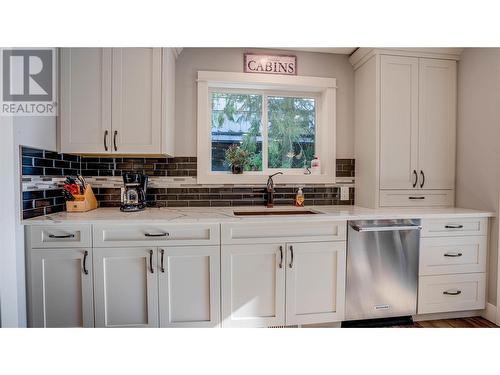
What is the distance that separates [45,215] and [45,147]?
0.49 meters

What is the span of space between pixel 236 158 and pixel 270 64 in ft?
3.13

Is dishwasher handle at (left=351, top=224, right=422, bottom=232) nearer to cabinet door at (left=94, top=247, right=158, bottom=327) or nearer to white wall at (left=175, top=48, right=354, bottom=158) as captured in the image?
cabinet door at (left=94, top=247, right=158, bottom=327)

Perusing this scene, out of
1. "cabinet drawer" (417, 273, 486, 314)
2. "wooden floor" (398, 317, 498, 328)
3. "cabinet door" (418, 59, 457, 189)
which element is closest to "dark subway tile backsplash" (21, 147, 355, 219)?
"cabinet door" (418, 59, 457, 189)

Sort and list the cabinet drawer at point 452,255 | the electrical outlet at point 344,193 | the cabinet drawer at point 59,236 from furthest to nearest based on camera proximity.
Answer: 1. the electrical outlet at point 344,193
2. the cabinet drawer at point 452,255
3. the cabinet drawer at point 59,236

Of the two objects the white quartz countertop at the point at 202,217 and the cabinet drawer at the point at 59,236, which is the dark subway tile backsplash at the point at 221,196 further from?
the cabinet drawer at the point at 59,236

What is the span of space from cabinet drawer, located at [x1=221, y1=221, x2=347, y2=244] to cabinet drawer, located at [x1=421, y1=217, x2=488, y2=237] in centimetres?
71

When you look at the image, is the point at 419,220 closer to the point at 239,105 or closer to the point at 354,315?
the point at 354,315

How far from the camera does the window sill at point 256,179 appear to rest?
2328 millimetres

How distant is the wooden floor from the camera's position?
6.44 ft

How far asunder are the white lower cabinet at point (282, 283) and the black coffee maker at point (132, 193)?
0.86m

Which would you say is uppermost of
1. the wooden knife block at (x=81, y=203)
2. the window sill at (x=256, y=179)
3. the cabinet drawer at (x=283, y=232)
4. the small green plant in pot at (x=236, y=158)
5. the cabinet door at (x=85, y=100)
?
the cabinet door at (x=85, y=100)

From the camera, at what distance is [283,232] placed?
175 cm

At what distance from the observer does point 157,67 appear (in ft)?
6.24

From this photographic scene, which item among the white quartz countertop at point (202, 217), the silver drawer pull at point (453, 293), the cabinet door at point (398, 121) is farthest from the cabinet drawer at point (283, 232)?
the silver drawer pull at point (453, 293)
